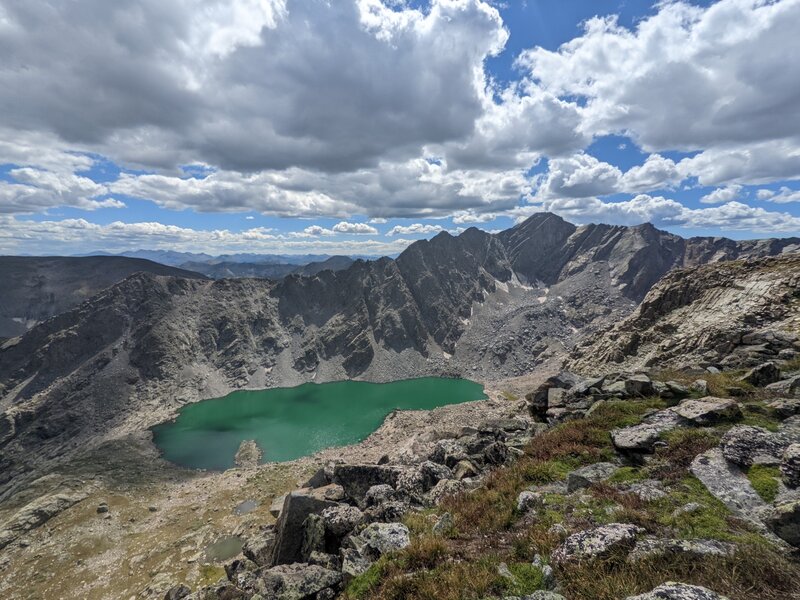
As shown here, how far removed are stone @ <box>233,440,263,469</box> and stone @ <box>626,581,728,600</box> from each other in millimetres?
94147

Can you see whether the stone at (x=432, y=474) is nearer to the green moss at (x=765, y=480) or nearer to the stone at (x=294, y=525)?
the stone at (x=294, y=525)

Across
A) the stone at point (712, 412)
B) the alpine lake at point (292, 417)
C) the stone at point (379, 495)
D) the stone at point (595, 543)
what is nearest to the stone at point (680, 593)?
the stone at point (595, 543)

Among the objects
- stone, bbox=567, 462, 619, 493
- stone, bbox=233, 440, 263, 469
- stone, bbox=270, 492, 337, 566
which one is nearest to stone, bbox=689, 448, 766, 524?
stone, bbox=567, 462, 619, 493

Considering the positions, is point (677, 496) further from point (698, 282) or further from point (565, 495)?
point (698, 282)

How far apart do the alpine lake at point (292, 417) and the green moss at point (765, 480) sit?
3796 inches

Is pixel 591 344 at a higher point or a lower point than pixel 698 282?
lower

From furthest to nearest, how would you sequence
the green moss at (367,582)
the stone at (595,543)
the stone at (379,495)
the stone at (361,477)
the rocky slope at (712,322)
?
1. the rocky slope at (712,322)
2. the stone at (361,477)
3. the stone at (379,495)
4. the green moss at (367,582)
5. the stone at (595,543)

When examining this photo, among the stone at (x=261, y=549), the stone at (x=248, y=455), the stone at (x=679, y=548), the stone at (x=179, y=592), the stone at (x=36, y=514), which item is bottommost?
the stone at (x=248, y=455)

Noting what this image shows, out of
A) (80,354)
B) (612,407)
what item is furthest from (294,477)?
(80,354)

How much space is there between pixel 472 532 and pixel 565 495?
341cm

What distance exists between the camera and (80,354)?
153m

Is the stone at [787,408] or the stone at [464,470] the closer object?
the stone at [787,408]

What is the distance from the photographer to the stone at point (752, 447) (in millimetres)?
10812

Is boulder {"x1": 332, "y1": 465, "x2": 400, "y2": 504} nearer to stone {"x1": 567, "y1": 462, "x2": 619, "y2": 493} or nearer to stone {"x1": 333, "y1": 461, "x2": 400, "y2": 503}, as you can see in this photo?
stone {"x1": 333, "y1": 461, "x2": 400, "y2": 503}
